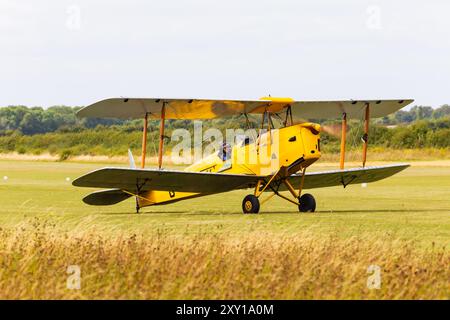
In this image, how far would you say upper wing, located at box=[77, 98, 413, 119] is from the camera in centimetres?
2025

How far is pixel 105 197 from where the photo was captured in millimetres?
22094

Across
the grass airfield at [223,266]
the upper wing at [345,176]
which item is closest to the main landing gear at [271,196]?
the upper wing at [345,176]

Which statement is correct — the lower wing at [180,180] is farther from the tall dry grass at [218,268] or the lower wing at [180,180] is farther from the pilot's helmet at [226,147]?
the tall dry grass at [218,268]

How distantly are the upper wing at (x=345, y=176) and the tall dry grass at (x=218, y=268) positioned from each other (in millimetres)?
9681

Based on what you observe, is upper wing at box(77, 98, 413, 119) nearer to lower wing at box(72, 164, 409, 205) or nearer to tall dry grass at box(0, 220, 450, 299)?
lower wing at box(72, 164, 409, 205)

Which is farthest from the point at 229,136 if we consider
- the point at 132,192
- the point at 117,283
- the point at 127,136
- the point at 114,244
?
the point at 127,136

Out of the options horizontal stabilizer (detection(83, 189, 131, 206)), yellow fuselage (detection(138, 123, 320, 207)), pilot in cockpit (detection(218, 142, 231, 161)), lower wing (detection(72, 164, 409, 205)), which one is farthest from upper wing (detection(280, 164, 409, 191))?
horizontal stabilizer (detection(83, 189, 131, 206))

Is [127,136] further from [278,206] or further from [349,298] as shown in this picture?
[349,298]

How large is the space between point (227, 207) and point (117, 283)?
1403cm

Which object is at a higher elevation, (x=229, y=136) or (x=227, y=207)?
(x=229, y=136)

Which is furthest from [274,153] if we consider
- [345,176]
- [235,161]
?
[345,176]

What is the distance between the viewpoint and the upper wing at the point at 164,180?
1920cm

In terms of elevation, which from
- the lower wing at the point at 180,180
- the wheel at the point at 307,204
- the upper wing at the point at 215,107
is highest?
the upper wing at the point at 215,107
